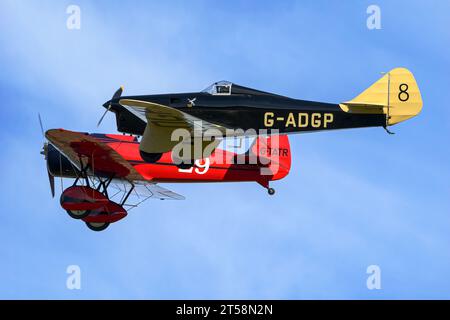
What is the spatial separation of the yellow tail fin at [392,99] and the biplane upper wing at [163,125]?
3.55 metres

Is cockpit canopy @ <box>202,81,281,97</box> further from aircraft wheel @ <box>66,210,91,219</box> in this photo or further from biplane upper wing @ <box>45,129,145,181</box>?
aircraft wheel @ <box>66,210,91,219</box>

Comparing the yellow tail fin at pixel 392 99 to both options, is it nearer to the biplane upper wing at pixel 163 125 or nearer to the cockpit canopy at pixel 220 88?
the cockpit canopy at pixel 220 88

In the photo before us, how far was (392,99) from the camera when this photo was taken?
88.6 feet

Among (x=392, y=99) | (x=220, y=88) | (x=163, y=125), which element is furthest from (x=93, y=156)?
(x=392, y=99)

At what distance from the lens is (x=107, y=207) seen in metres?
30.3

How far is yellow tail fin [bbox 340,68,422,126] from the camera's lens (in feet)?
88.1

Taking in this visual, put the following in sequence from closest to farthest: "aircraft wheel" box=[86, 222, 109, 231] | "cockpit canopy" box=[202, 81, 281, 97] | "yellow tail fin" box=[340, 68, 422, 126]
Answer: "yellow tail fin" box=[340, 68, 422, 126]
"cockpit canopy" box=[202, 81, 281, 97]
"aircraft wheel" box=[86, 222, 109, 231]

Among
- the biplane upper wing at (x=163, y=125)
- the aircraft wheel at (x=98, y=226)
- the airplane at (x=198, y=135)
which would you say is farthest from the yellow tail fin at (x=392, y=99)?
the aircraft wheel at (x=98, y=226)

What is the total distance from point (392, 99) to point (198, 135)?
16.4 feet

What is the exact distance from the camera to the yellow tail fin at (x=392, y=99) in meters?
26.9

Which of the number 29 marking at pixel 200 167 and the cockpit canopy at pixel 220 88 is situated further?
the number 29 marking at pixel 200 167

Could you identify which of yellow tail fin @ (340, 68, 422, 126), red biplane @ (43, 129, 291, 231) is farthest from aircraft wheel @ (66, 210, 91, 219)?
yellow tail fin @ (340, 68, 422, 126)

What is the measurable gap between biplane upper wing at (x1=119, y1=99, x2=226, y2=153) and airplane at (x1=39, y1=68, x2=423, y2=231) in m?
0.02
